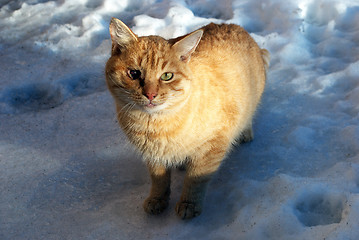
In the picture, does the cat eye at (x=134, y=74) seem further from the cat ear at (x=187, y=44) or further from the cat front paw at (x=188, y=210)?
the cat front paw at (x=188, y=210)

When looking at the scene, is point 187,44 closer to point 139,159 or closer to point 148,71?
point 148,71

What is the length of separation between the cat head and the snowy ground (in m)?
0.83

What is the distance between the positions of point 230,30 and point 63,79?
1800 mm

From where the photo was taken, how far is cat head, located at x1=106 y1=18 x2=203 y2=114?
85.0 inches

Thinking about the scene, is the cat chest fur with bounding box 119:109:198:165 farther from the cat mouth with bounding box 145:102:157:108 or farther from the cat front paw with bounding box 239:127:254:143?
the cat front paw with bounding box 239:127:254:143

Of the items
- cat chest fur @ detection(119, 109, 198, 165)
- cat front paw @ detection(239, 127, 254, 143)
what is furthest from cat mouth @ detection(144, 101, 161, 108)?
cat front paw @ detection(239, 127, 254, 143)

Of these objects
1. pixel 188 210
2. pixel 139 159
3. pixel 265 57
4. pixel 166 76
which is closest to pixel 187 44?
pixel 166 76

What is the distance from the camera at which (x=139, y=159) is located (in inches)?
121

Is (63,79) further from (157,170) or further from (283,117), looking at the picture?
(283,117)

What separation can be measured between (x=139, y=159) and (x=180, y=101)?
3.26 ft

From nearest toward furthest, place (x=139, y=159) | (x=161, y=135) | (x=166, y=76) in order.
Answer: (x=166, y=76) → (x=161, y=135) → (x=139, y=159)

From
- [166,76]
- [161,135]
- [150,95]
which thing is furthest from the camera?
[161,135]

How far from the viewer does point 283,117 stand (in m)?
3.27

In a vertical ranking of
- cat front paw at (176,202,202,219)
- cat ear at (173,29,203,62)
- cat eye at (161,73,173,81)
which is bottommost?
cat front paw at (176,202,202,219)
